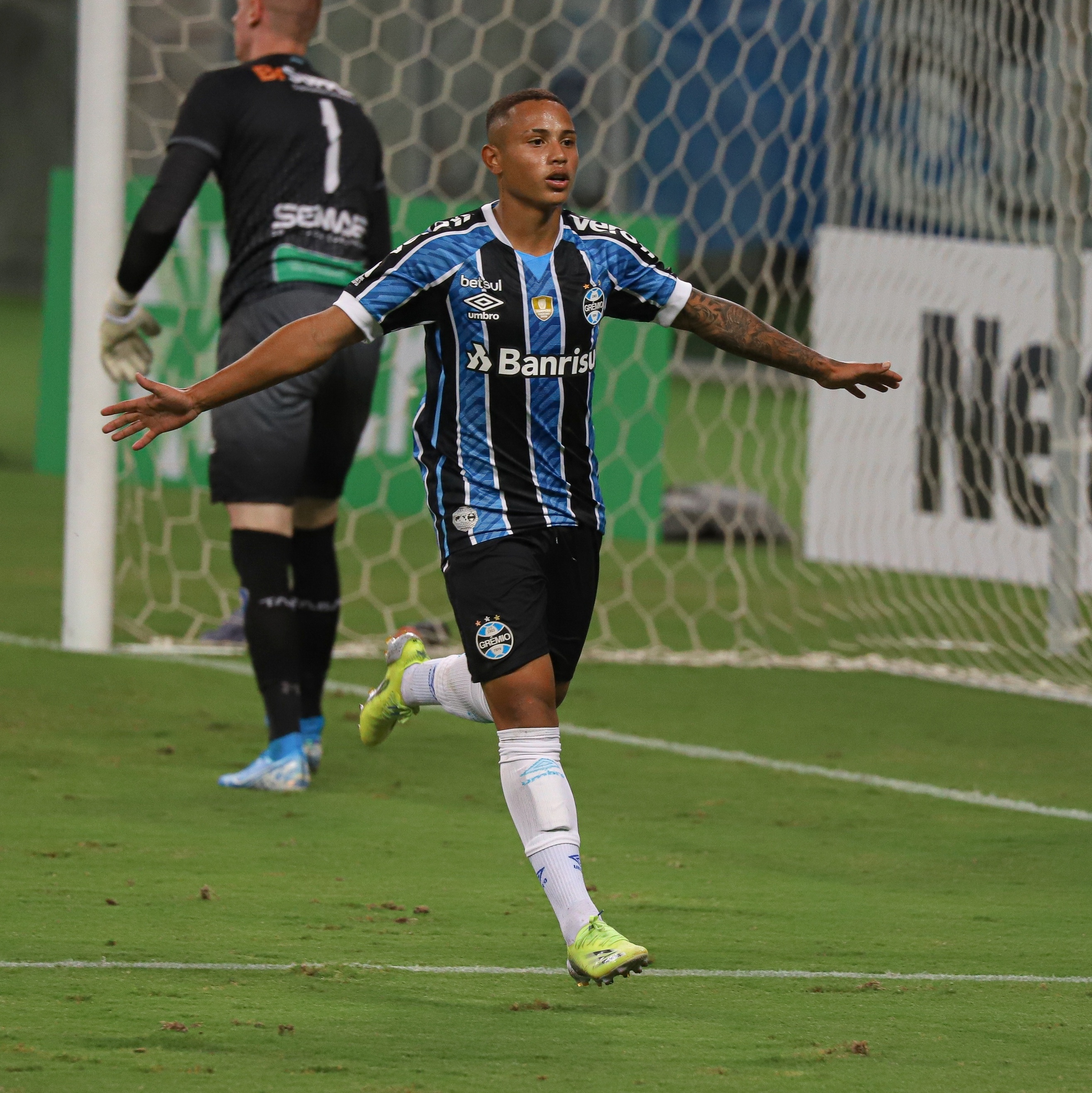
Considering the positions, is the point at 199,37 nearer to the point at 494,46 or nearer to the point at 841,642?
the point at 841,642

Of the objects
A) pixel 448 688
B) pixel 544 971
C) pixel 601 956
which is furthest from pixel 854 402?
pixel 601 956

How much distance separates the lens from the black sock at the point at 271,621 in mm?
4914

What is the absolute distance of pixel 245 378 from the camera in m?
3.30

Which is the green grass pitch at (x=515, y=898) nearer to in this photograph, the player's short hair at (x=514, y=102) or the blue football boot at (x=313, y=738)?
the blue football boot at (x=313, y=738)

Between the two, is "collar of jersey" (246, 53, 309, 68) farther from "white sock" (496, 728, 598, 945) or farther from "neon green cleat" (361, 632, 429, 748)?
"white sock" (496, 728, 598, 945)

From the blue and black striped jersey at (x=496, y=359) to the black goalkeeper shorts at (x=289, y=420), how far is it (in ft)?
4.47

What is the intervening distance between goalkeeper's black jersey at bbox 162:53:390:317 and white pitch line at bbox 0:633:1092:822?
1.15 m

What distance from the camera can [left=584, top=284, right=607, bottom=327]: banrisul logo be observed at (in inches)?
139

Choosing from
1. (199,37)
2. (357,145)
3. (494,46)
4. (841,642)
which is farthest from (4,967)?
(494,46)

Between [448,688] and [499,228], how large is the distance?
1.01 meters

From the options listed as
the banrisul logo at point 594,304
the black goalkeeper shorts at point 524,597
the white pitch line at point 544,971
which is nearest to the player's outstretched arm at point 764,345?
the banrisul logo at point 594,304

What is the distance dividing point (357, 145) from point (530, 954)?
2.52 metres

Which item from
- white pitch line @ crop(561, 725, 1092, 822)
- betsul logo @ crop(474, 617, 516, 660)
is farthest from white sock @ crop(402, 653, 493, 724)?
white pitch line @ crop(561, 725, 1092, 822)

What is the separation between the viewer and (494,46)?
54.4 ft
